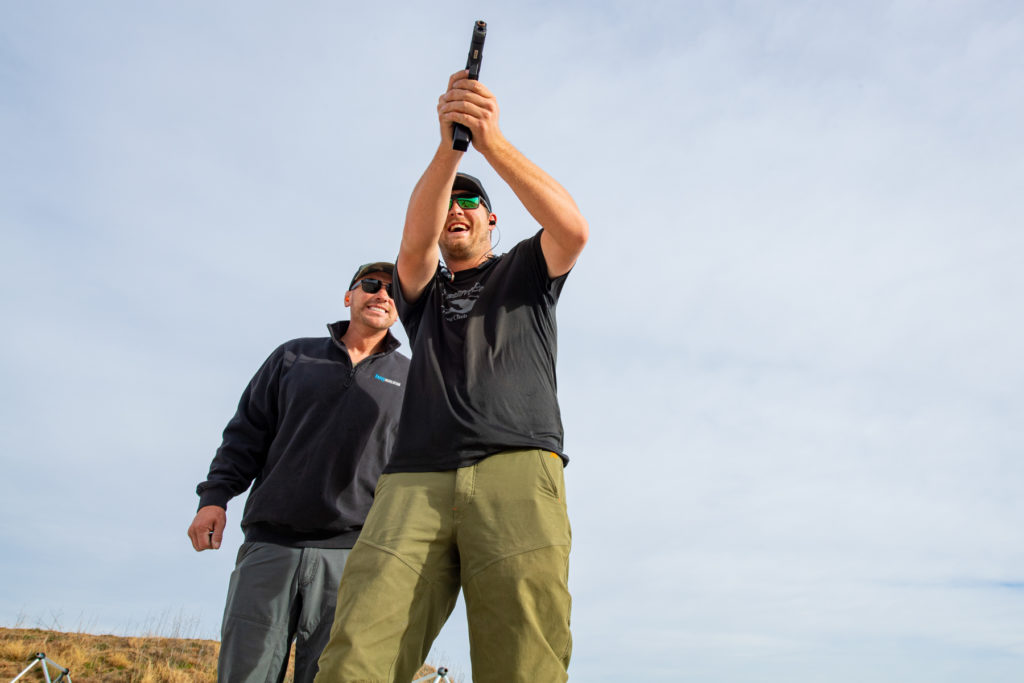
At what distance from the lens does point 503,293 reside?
121 inches

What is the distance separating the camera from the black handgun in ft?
9.06

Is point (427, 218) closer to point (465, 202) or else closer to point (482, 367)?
point (465, 202)

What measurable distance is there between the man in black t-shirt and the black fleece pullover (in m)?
1.44

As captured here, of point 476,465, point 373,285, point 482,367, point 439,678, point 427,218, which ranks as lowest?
A: point 439,678

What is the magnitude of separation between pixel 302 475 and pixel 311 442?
212 millimetres

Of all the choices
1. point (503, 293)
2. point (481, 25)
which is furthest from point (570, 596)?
point (481, 25)

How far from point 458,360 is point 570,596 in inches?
39.2

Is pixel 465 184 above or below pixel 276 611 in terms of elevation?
above

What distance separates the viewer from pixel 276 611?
4.09 meters

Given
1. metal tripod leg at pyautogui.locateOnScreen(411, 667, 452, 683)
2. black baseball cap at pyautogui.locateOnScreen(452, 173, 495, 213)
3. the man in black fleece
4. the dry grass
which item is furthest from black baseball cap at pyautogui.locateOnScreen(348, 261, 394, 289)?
the dry grass

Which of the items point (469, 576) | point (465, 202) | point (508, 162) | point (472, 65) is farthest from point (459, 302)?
point (469, 576)

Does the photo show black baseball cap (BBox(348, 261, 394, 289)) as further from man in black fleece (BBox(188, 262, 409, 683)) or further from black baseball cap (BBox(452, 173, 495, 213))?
black baseball cap (BBox(452, 173, 495, 213))

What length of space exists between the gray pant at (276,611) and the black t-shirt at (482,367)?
1715mm

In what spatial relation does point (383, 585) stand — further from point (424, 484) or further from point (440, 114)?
point (440, 114)
